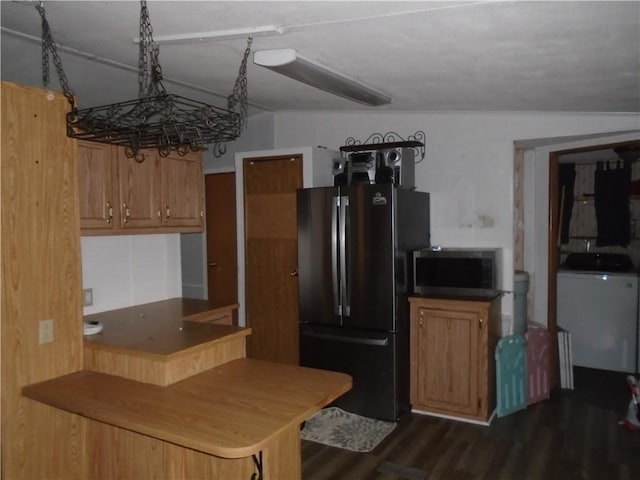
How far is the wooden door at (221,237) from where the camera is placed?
5641 millimetres

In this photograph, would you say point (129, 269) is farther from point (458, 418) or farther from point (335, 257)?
point (458, 418)

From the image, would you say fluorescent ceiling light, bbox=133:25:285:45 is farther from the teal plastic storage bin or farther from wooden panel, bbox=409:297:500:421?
the teal plastic storage bin

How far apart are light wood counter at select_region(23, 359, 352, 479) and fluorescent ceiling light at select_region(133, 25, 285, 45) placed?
1494 mm

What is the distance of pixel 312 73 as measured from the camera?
8.45 feet

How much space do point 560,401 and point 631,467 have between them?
1.07 m

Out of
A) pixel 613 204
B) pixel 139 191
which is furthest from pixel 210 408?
pixel 613 204

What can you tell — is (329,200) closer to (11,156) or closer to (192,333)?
(192,333)

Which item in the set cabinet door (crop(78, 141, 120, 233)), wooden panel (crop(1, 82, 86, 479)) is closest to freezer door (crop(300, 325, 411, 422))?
cabinet door (crop(78, 141, 120, 233))

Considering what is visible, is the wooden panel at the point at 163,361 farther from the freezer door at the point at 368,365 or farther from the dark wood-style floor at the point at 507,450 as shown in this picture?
the freezer door at the point at 368,365

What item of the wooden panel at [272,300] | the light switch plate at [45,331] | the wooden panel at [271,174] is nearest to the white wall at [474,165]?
the wooden panel at [271,174]

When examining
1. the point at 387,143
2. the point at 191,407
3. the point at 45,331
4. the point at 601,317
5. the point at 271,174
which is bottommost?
the point at 601,317

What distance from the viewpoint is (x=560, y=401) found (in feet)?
13.2

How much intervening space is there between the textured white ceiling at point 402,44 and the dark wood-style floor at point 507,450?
2.20 m

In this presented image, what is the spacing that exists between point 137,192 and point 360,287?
1.67 meters
